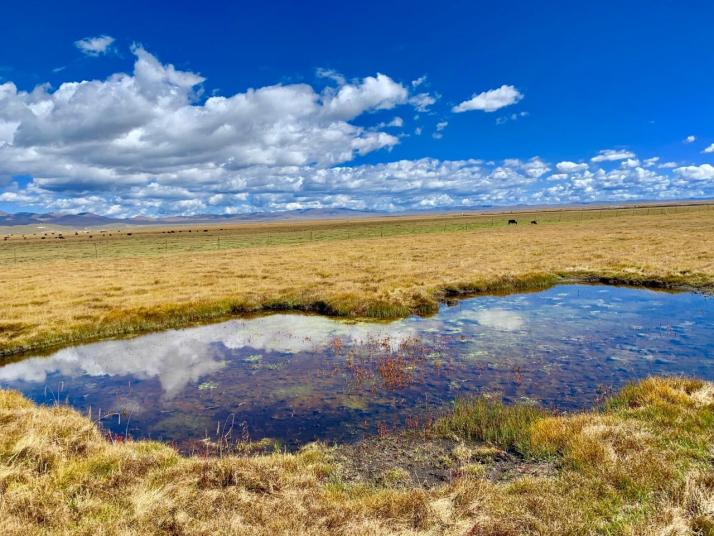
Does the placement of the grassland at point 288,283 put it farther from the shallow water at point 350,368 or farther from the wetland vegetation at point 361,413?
the shallow water at point 350,368

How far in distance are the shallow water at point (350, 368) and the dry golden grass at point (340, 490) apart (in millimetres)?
2636

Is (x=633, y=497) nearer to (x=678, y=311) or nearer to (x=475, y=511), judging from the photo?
(x=475, y=511)

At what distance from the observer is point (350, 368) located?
57.2ft

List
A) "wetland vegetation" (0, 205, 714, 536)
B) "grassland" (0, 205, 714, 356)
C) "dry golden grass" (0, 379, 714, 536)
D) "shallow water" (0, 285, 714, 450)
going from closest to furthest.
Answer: "dry golden grass" (0, 379, 714, 536), "wetland vegetation" (0, 205, 714, 536), "shallow water" (0, 285, 714, 450), "grassland" (0, 205, 714, 356)

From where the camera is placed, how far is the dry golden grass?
7.08 m

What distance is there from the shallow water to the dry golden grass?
8.65 feet

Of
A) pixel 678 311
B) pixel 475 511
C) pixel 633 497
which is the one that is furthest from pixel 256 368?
pixel 678 311

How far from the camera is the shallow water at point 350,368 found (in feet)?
43.9

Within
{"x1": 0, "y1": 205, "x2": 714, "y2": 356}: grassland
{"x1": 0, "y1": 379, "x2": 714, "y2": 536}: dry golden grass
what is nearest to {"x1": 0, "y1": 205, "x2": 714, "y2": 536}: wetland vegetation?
→ {"x1": 0, "y1": 379, "x2": 714, "y2": 536}: dry golden grass

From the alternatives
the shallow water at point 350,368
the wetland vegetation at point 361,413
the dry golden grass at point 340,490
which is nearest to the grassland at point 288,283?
the wetland vegetation at point 361,413

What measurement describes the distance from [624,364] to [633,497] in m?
10.2

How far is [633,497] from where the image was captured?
7805mm

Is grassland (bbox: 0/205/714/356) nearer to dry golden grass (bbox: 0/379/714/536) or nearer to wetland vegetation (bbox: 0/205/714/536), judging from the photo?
wetland vegetation (bbox: 0/205/714/536)

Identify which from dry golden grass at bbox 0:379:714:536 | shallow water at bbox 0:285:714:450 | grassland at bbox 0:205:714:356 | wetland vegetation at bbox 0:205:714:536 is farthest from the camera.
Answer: grassland at bbox 0:205:714:356
